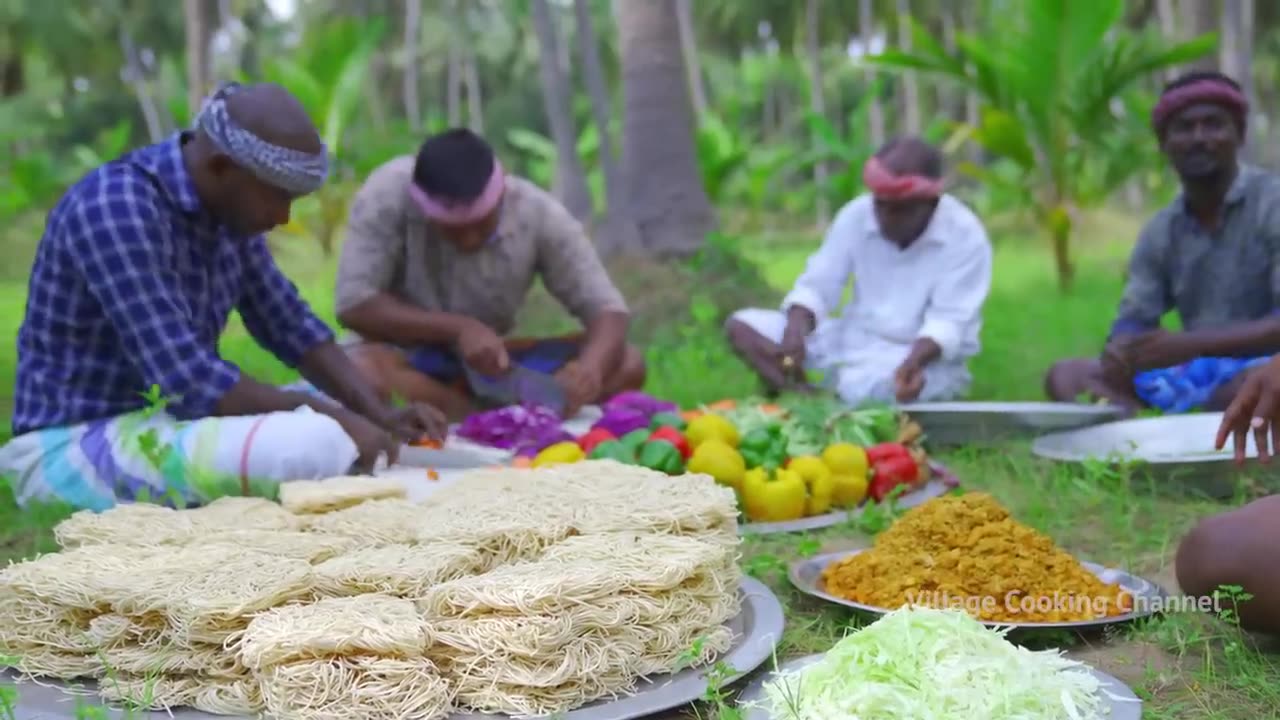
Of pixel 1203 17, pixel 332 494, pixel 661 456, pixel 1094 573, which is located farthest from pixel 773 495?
pixel 1203 17

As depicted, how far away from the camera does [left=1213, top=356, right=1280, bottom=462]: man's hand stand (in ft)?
9.03

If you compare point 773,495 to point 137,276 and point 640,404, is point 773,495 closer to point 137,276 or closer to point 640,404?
point 640,404

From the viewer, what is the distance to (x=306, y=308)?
4.42 m

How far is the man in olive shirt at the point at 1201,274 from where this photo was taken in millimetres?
4766

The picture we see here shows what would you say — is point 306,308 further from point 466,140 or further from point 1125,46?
point 1125,46

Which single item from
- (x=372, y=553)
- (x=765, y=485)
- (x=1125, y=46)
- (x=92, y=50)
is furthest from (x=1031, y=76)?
(x=92, y=50)

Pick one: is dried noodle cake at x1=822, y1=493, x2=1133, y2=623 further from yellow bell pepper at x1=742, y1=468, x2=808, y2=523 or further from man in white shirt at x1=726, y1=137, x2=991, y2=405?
man in white shirt at x1=726, y1=137, x2=991, y2=405

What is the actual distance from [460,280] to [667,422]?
4.83 feet

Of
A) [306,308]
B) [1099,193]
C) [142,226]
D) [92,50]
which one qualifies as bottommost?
[1099,193]

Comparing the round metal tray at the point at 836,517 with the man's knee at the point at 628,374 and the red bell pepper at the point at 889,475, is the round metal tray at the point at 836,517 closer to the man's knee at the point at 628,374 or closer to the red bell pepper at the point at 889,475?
the red bell pepper at the point at 889,475

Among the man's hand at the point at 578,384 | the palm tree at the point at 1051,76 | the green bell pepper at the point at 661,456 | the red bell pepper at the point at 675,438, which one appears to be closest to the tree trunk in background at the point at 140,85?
the palm tree at the point at 1051,76

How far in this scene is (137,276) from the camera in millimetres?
3578

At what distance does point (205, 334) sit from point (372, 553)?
1770 mm

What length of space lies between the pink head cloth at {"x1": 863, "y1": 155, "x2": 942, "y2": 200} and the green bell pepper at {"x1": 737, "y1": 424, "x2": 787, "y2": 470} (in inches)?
69.4
